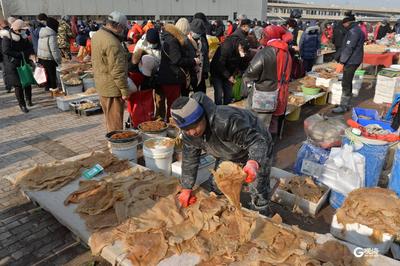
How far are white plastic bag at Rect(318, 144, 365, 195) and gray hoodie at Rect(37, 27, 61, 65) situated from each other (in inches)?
275

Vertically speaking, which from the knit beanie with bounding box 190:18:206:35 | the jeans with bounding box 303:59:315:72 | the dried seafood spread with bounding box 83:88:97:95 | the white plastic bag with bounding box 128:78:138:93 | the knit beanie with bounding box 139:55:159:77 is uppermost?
the knit beanie with bounding box 190:18:206:35

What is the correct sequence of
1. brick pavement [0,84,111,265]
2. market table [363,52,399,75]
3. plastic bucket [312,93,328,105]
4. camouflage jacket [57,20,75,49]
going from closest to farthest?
brick pavement [0,84,111,265]
plastic bucket [312,93,328,105]
market table [363,52,399,75]
camouflage jacket [57,20,75,49]

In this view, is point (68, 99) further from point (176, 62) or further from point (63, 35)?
point (63, 35)

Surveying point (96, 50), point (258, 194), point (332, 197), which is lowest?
point (332, 197)

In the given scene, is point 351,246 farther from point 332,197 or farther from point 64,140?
point 64,140

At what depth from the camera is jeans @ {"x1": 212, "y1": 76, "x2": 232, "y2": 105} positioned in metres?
6.92

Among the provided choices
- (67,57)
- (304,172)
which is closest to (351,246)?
(304,172)

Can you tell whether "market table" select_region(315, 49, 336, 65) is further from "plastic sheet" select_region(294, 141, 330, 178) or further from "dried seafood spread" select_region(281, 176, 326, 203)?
"dried seafood spread" select_region(281, 176, 326, 203)

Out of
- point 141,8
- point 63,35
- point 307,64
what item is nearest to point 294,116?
point 307,64

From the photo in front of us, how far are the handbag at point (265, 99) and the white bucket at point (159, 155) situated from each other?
1.43 meters

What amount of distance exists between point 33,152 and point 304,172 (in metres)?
4.46

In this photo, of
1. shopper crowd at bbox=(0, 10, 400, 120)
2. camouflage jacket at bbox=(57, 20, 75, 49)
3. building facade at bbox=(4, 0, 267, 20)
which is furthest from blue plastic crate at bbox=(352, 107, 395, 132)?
building facade at bbox=(4, 0, 267, 20)

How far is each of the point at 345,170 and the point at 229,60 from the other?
3371mm

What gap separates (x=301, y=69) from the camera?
32.2 ft
